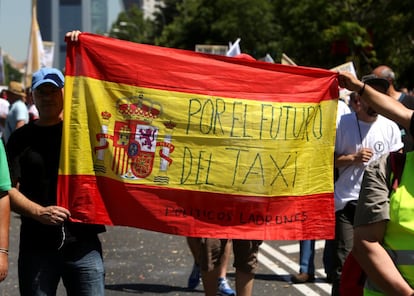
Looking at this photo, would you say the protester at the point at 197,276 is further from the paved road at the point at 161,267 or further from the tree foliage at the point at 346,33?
the tree foliage at the point at 346,33

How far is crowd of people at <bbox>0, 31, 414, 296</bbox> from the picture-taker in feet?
10.1

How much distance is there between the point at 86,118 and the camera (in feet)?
14.6

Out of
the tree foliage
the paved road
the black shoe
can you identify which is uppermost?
the tree foliage

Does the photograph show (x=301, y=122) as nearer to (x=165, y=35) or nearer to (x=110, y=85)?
(x=110, y=85)

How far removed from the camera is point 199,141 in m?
4.71

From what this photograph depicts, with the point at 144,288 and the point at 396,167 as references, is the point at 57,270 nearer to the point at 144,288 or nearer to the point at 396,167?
the point at 396,167

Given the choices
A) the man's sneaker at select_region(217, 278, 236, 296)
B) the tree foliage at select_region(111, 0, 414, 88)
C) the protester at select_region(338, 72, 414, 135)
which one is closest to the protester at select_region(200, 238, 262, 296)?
the man's sneaker at select_region(217, 278, 236, 296)

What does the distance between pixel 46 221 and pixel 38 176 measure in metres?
0.28

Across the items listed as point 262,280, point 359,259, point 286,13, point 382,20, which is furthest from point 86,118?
point 286,13

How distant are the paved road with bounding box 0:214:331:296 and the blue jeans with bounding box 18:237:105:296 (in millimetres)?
3099

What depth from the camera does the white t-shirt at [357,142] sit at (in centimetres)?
598

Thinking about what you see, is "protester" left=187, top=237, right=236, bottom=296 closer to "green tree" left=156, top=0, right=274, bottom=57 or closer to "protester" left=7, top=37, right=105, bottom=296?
"protester" left=7, top=37, right=105, bottom=296

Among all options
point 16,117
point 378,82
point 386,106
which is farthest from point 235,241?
point 16,117

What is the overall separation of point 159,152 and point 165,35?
53.9 m
